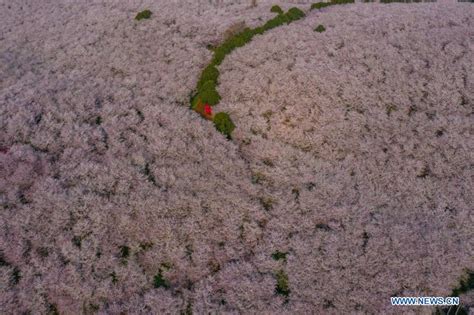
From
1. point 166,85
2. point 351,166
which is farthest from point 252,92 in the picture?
point 351,166

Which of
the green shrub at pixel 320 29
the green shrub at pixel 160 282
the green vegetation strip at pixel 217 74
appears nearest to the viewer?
the green shrub at pixel 160 282

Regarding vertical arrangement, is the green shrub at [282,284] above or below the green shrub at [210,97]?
below

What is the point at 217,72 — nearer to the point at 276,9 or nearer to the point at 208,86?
the point at 208,86

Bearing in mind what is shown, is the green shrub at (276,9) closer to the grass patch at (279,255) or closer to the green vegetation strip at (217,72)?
the green vegetation strip at (217,72)

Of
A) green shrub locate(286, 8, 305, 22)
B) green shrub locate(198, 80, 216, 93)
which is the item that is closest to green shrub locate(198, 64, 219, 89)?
green shrub locate(198, 80, 216, 93)

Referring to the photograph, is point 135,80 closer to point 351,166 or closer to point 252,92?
point 252,92

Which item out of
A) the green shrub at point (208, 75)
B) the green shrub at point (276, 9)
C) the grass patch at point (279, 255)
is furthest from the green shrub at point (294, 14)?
the grass patch at point (279, 255)
